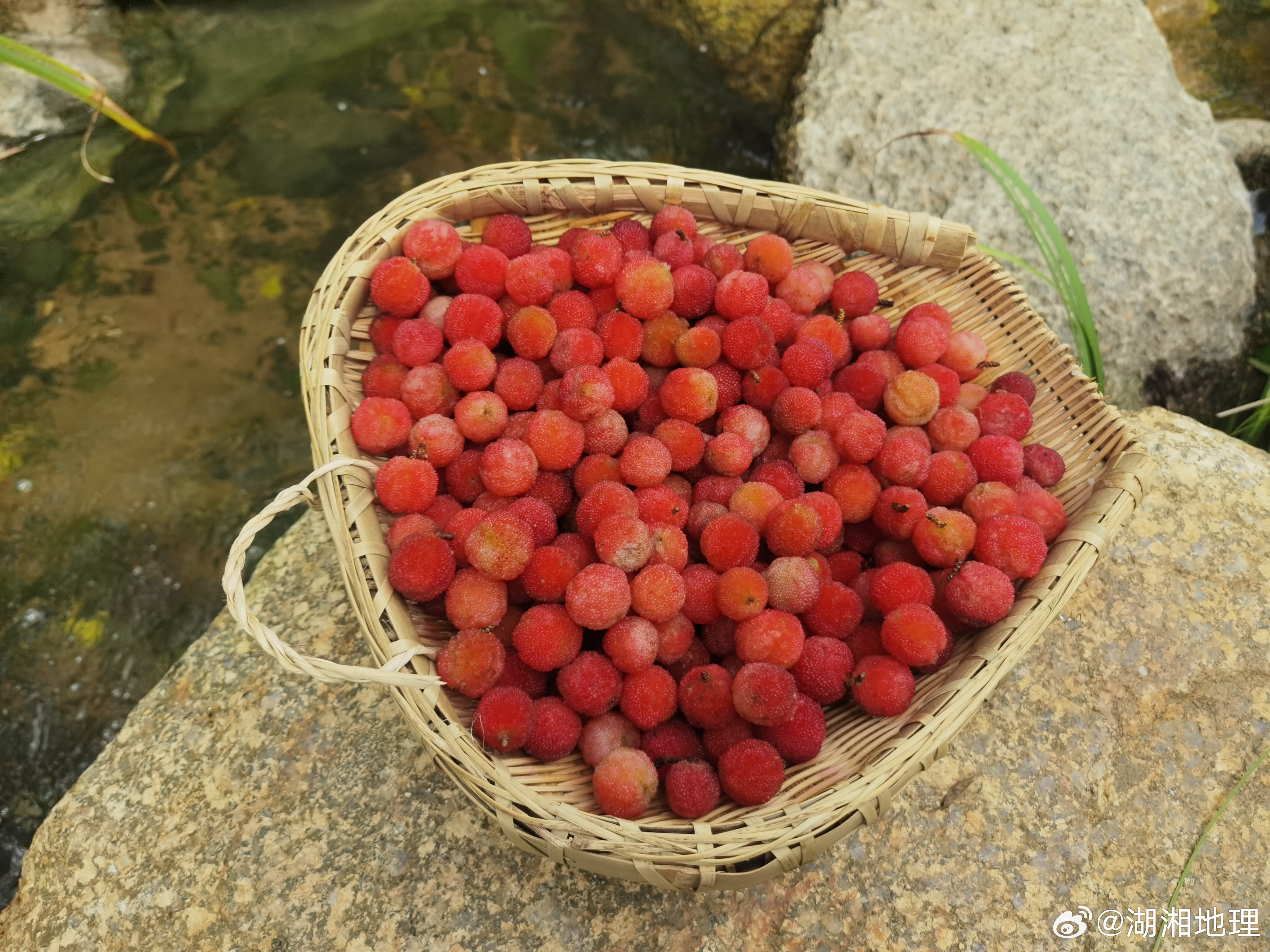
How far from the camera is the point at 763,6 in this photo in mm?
3164

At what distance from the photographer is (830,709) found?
5.45 feet

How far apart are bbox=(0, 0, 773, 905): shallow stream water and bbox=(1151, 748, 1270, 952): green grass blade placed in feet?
8.15

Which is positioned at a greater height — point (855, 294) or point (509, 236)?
point (855, 294)

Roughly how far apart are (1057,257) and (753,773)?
1.83 meters

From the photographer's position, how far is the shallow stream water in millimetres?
2439

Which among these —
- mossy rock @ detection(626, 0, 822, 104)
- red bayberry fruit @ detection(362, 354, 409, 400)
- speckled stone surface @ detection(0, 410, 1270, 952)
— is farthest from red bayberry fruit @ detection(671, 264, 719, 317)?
mossy rock @ detection(626, 0, 822, 104)

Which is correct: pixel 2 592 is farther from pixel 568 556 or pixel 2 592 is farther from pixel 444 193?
pixel 568 556

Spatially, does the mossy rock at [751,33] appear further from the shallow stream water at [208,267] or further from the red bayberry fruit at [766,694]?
the red bayberry fruit at [766,694]

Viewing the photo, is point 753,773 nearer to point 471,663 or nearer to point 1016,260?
point 471,663

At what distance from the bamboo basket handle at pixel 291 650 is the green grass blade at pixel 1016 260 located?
1.66 meters

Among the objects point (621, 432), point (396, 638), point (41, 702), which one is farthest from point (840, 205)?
point (41, 702)

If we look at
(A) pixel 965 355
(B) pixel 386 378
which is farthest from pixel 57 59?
(A) pixel 965 355

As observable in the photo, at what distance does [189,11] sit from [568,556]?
3236mm

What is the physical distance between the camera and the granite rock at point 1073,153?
8.30 feet
